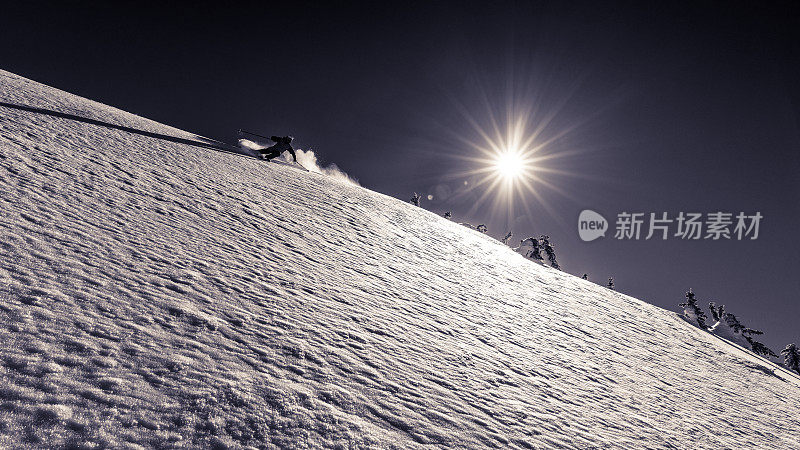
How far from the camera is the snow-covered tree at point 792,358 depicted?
23375 millimetres

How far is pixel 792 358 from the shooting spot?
23.5 metres

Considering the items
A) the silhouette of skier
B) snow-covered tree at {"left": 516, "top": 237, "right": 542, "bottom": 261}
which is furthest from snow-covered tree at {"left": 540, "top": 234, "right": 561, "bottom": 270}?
the silhouette of skier

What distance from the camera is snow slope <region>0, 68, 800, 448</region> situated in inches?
63.0

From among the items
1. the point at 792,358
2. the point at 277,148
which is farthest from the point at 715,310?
the point at 277,148

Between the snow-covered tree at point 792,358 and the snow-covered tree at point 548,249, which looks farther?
the snow-covered tree at point 548,249

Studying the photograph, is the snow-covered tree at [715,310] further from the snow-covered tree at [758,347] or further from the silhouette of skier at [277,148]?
the silhouette of skier at [277,148]

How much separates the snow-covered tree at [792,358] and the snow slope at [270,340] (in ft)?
82.8

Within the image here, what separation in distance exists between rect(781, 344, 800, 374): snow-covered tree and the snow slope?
25237mm

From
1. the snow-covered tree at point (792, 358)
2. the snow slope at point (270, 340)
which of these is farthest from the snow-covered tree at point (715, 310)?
the snow slope at point (270, 340)

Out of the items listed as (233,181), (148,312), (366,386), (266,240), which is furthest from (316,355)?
(233,181)

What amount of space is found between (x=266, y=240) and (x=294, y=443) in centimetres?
325

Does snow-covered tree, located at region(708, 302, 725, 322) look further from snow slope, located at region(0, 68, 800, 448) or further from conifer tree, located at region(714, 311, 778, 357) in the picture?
snow slope, located at region(0, 68, 800, 448)

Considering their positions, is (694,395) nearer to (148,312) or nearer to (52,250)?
(148,312)

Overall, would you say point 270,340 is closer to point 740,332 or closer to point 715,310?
point 740,332
